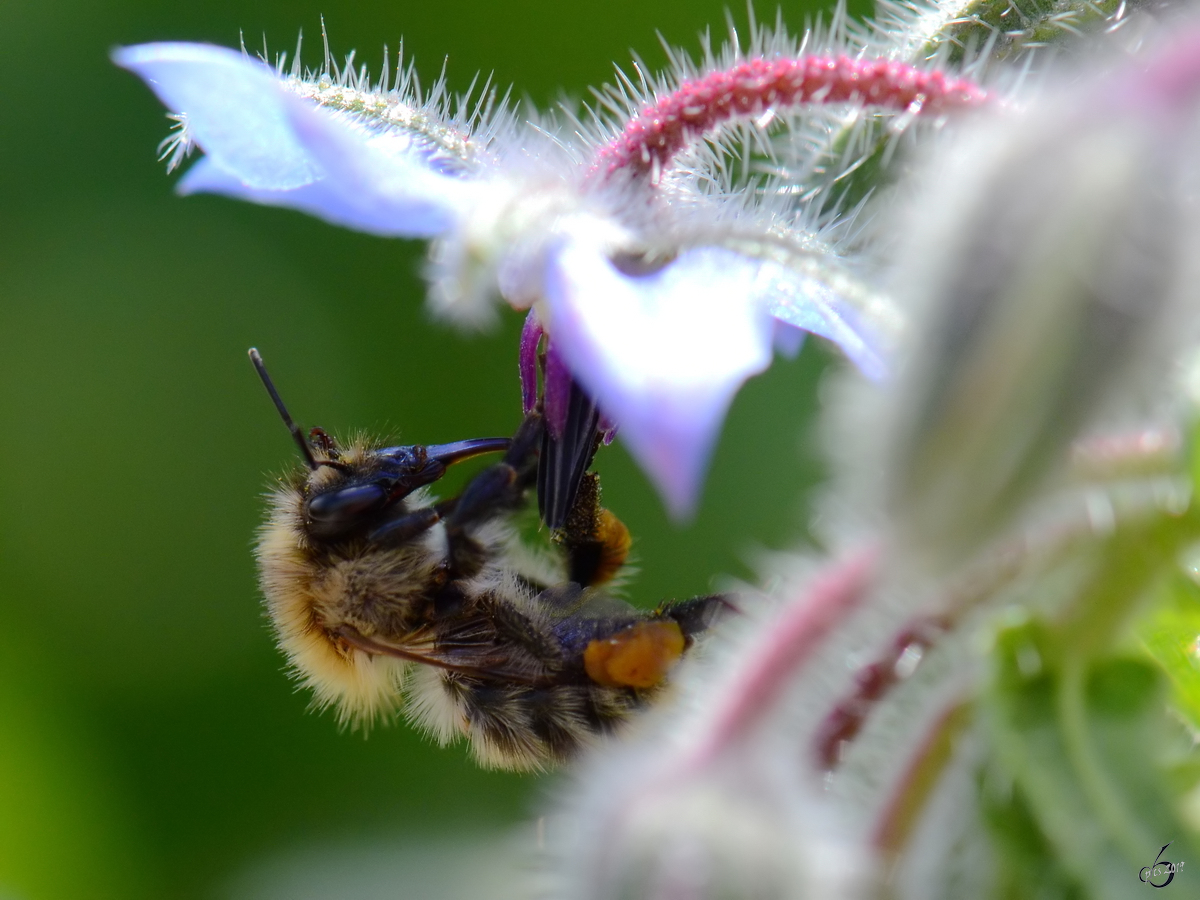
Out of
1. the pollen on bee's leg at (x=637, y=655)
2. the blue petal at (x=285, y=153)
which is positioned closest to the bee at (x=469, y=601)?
the pollen on bee's leg at (x=637, y=655)

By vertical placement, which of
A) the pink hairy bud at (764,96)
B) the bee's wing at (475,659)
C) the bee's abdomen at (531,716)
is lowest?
the bee's abdomen at (531,716)

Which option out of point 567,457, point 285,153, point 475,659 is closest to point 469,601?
point 475,659

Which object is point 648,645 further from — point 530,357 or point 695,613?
point 530,357

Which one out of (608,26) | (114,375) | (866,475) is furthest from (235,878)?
(866,475)

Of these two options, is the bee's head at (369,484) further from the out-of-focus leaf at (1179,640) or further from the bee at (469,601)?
the out-of-focus leaf at (1179,640)

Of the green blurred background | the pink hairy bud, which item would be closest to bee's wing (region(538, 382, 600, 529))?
the pink hairy bud

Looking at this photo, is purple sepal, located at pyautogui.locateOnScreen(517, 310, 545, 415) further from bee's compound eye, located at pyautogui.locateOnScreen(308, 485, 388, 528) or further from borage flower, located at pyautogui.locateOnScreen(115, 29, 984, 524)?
bee's compound eye, located at pyautogui.locateOnScreen(308, 485, 388, 528)
